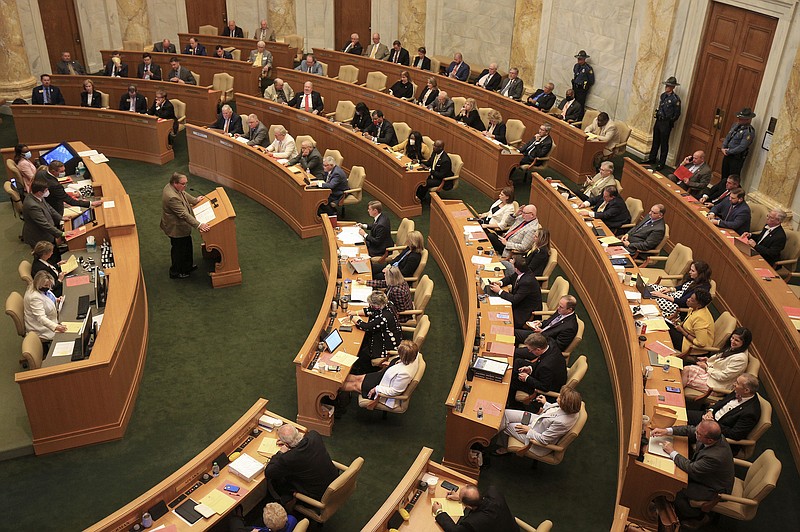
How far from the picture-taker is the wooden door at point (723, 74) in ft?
41.3

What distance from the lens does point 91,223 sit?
9.98m

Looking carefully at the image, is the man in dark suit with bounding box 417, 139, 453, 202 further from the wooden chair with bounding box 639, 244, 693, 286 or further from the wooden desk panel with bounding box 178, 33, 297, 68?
the wooden desk panel with bounding box 178, 33, 297, 68

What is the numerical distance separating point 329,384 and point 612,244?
4.84 meters

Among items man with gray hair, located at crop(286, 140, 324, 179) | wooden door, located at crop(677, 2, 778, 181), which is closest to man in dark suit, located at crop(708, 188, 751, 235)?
wooden door, located at crop(677, 2, 778, 181)

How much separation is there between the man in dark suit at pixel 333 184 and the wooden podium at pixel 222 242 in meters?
1.82

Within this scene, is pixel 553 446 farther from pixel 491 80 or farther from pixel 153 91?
pixel 153 91

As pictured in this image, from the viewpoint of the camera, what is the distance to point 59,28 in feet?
62.8

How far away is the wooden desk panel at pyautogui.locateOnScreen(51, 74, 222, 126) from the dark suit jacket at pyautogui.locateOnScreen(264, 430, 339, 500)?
1138 centimetres

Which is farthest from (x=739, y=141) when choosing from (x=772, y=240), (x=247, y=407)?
(x=247, y=407)

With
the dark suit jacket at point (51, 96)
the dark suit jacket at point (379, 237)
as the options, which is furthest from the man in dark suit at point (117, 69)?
the dark suit jacket at point (379, 237)

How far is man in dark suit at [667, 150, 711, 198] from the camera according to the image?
11992 millimetres

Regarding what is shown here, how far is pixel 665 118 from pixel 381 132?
555 centimetres

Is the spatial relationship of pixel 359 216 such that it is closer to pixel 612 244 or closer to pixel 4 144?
pixel 612 244

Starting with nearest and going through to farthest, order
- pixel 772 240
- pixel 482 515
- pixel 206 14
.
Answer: pixel 482 515, pixel 772 240, pixel 206 14
